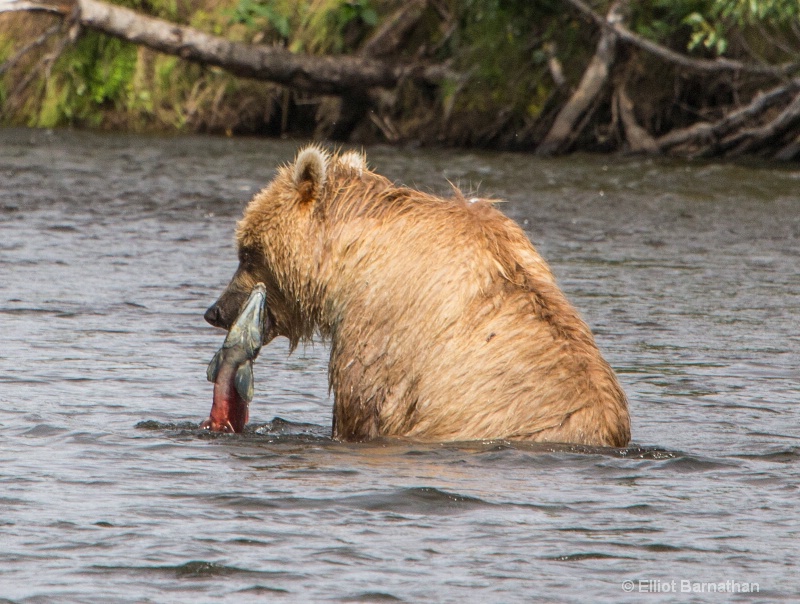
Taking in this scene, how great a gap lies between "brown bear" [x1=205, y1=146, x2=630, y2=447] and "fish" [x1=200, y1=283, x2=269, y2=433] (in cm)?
24

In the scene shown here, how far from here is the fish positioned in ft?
19.6

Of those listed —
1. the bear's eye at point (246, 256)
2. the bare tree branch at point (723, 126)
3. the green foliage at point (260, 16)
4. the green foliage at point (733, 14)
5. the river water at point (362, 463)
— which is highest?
the green foliage at point (733, 14)

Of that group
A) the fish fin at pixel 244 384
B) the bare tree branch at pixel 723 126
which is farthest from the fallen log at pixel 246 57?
the fish fin at pixel 244 384

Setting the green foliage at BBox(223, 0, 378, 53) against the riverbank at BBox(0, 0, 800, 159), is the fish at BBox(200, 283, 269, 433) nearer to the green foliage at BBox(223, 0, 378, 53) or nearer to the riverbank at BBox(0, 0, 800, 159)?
the riverbank at BBox(0, 0, 800, 159)

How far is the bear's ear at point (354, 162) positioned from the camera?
617cm

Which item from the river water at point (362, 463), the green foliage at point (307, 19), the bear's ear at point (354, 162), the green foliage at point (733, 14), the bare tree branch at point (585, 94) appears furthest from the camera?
the green foliage at point (307, 19)

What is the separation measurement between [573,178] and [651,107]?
3.48m

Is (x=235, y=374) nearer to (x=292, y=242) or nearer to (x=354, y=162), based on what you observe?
(x=292, y=242)

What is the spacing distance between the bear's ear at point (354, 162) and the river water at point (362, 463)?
115cm

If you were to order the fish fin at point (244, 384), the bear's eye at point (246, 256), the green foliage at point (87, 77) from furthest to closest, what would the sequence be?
the green foliage at point (87, 77) → the bear's eye at point (246, 256) → the fish fin at point (244, 384)

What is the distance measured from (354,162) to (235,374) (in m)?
1.06

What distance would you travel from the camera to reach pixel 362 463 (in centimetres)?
535

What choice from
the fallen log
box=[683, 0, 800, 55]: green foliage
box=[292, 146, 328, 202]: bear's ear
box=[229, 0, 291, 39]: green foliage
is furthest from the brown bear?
box=[229, 0, 291, 39]: green foliage

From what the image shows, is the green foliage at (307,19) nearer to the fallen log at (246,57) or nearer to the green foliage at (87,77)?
the fallen log at (246,57)
